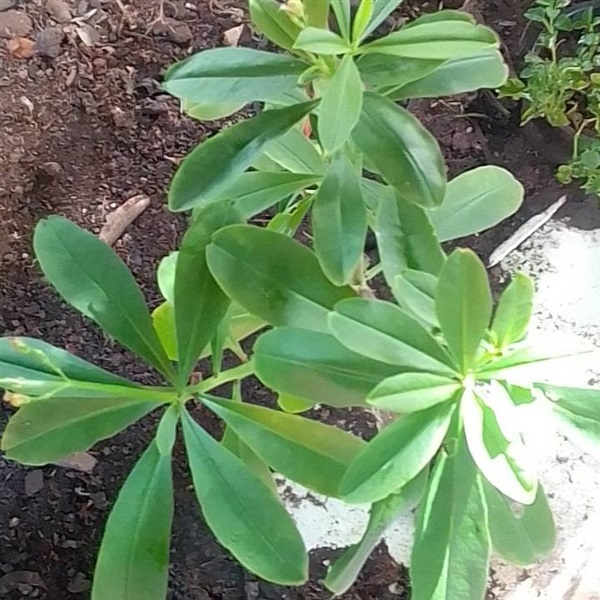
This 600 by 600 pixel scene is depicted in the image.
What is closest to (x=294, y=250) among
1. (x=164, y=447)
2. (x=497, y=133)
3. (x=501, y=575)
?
(x=164, y=447)

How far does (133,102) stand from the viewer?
4.66ft

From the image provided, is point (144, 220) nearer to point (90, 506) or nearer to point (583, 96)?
point (90, 506)

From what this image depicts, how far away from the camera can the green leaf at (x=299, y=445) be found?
77cm

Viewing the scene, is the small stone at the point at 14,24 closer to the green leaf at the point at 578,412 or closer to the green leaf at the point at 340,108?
the green leaf at the point at 340,108

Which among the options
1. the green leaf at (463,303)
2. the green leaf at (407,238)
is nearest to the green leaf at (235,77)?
the green leaf at (407,238)

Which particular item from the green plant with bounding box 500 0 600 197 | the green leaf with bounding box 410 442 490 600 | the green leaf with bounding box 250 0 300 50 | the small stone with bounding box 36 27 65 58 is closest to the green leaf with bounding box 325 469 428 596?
the green leaf with bounding box 410 442 490 600

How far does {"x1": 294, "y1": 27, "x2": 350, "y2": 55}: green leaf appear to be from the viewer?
0.68 m

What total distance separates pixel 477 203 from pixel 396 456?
319mm

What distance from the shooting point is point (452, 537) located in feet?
2.28

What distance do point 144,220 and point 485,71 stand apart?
2.30 feet

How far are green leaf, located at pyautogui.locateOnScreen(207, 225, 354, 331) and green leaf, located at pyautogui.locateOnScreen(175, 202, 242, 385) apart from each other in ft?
0.16

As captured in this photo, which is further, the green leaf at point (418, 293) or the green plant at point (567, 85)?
the green plant at point (567, 85)

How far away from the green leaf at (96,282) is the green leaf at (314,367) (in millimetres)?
159

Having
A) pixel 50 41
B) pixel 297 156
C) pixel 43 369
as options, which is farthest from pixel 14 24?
pixel 43 369
